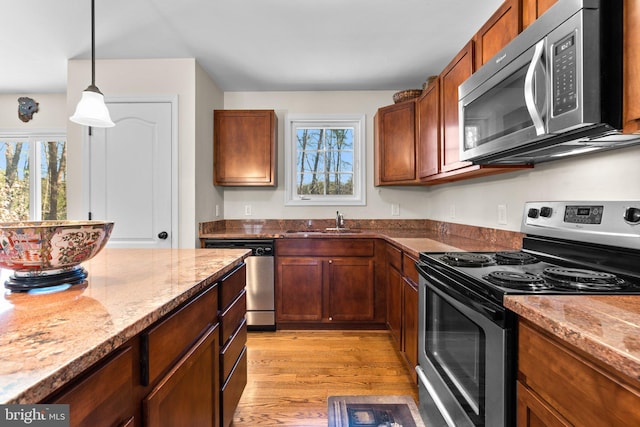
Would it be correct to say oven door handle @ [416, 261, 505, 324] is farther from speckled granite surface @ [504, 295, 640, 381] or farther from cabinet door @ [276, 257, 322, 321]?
cabinet door @ [276, 257, 322, 321]

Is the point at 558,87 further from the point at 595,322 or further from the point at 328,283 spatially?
the point at 328,283

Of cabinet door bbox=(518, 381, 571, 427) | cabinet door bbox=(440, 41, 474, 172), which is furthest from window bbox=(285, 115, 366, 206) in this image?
cabinet door bbox=(518, 381, 571, 427)

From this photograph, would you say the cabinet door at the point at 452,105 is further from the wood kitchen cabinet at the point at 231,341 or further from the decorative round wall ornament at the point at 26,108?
the decorative round wall ornament at the point at 26,108

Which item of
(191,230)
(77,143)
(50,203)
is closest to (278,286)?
(191,230)

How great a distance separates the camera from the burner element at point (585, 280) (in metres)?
0.95

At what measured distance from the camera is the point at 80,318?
0.70 m

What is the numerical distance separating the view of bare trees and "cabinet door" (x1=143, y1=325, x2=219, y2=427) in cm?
252

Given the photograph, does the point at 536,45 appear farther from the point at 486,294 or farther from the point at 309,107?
the point at 309,107

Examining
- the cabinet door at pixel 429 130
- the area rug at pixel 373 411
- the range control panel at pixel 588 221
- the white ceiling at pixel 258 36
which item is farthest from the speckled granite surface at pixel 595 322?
the white ceiling at pixel 258 36

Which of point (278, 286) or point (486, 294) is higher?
point (486, 294)

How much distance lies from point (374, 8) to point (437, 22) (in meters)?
0.50

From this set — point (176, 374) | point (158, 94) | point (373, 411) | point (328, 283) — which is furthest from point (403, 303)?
point (158, 94)

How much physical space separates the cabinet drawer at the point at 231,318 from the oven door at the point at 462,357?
940mm

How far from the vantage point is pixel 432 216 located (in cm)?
346
